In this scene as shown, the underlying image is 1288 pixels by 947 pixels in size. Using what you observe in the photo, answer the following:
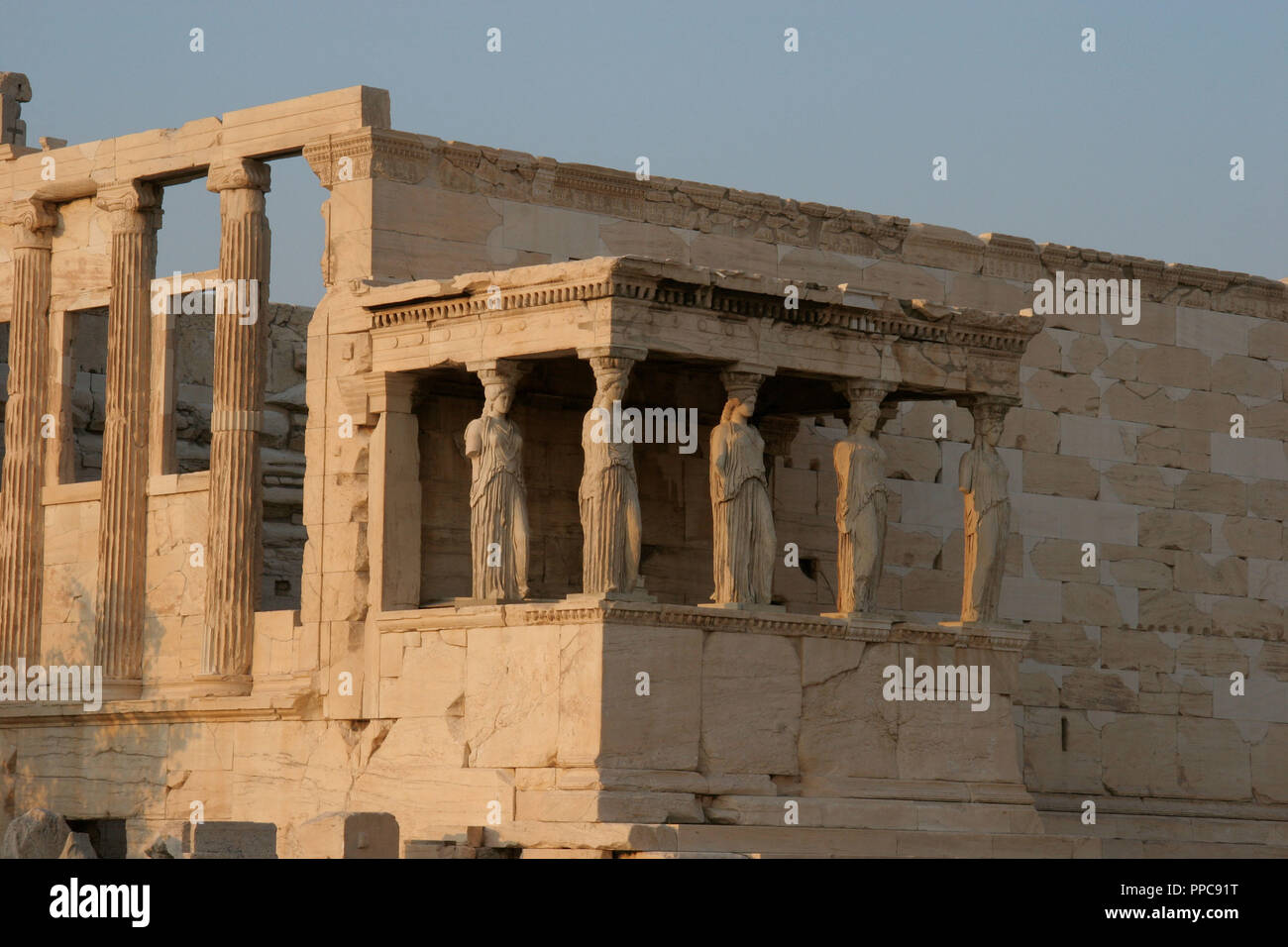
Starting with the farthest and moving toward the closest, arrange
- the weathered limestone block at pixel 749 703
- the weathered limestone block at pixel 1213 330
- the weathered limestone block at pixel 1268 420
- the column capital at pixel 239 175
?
the weathered limestone block at pixel 1268 420 → the weathered limestone block at pixel 1213 330 → the column capital at pixel 239 175 → the weathered limestone block at pixel 749 703

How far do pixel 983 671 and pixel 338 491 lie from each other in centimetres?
499

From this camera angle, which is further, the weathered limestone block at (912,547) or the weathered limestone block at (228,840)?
the weathered limestone block at (912,547)

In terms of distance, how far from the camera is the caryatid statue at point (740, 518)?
19.7m

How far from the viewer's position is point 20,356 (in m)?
24.4

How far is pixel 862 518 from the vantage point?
20391 millimetres

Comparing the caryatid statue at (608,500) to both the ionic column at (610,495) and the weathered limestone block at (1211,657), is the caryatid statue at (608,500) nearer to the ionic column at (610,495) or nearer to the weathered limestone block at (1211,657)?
the ionic column at (610,495)

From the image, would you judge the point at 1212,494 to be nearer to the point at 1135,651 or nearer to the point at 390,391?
the point at 1135,651

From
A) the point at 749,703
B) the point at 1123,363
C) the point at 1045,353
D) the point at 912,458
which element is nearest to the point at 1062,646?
the point at 912,458

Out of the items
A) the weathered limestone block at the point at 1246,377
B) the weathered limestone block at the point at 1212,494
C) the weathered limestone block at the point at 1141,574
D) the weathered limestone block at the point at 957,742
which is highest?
the weathered limestone block at the point at 1246,377

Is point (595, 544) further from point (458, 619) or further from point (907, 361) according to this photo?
point (907, 361)

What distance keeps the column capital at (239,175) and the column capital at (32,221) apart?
2.34 m

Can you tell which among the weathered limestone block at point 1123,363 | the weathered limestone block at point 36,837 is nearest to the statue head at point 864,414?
the weathered limestone block at point 1123,363

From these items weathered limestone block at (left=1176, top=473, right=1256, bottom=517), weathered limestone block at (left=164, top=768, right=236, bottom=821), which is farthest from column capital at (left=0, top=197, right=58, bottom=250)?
weathered limestone block at (left=1176, top=473, right=1256, bottom=517)
